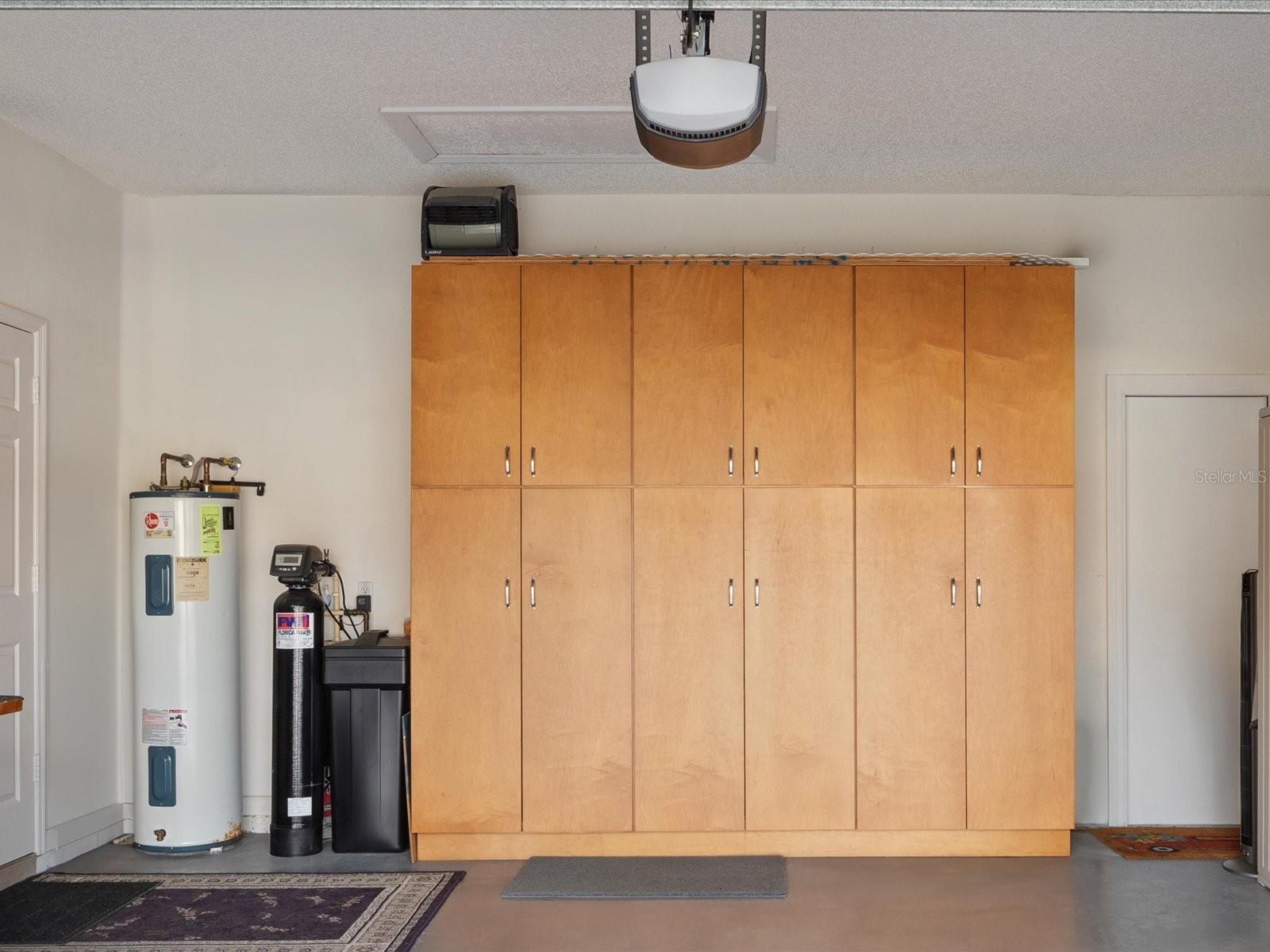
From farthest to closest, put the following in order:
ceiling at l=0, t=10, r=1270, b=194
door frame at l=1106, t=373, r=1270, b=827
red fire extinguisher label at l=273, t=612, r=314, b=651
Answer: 1. door frame at l=1106, t=373, r=1270, b=827
2. red fire extinguisher label at l=273, t=612, r=314, b=651
3. ceiling at l=0, t=10, r=1270, b=194

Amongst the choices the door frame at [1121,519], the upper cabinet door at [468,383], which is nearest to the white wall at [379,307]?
the door frame at [1121,519]

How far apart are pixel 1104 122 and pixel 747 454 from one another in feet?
6.32

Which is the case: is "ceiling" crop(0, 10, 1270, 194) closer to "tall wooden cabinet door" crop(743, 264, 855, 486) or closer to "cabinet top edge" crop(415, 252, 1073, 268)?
"cabinet top edge" crop(415, 252, 1073, 268)

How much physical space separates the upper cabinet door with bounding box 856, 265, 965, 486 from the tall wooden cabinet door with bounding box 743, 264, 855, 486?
69mm

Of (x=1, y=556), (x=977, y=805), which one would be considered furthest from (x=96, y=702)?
(x=977, y=805)

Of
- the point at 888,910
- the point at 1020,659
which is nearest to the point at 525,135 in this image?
the point at 1020,659

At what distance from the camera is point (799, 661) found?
4.84 metres

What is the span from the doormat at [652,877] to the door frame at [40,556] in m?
1.98

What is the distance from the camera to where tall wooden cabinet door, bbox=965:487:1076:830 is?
482 cm

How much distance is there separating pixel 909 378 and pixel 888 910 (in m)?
2.16

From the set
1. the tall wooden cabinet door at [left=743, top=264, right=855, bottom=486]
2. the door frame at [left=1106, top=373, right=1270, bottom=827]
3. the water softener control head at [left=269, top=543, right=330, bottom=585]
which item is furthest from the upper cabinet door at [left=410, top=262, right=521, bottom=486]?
the door frame at [left=1106, top=373, right=1270, bottom=827]

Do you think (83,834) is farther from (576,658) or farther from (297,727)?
(576,658)

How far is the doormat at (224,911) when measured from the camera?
386 cm

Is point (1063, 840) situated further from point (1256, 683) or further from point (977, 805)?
point (1256, 683)
